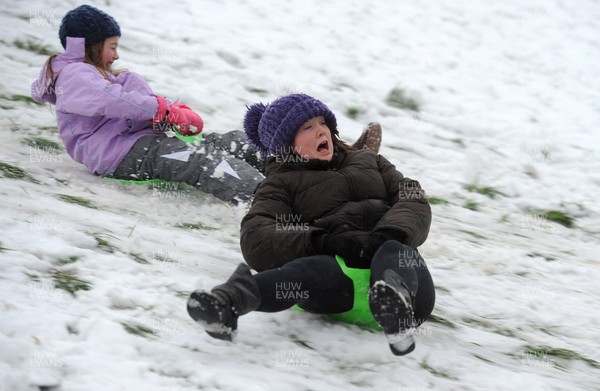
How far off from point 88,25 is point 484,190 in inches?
125

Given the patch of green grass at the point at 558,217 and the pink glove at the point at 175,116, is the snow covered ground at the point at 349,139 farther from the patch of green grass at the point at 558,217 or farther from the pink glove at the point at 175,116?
the pink glove at the point at 175,116

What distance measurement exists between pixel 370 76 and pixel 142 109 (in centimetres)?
421

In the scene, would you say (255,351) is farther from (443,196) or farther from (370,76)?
(370,76)

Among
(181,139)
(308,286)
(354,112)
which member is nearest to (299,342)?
(308,286)

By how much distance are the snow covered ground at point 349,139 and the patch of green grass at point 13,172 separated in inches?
0.7

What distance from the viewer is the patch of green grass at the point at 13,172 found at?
4.04m

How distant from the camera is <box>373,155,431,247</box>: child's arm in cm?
292

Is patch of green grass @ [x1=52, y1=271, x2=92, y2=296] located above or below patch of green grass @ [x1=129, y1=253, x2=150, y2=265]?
below

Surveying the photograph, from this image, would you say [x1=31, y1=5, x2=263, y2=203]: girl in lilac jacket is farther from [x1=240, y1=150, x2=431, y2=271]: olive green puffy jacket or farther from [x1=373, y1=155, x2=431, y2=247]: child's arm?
[x1=373, y1=155, x2=431, y2=247]: child's arm

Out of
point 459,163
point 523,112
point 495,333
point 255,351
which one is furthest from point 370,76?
point 255,351

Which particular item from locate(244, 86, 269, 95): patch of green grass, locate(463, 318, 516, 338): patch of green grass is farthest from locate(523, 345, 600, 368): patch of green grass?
locate(244, 86, 269, 95): patch of green grass

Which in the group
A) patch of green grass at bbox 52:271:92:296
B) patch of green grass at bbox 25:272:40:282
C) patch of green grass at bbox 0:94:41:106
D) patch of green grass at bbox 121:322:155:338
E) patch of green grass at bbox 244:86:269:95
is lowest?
patch of green grass at bbox 121:322:155:338

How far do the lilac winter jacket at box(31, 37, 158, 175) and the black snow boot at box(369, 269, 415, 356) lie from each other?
8.31 ft

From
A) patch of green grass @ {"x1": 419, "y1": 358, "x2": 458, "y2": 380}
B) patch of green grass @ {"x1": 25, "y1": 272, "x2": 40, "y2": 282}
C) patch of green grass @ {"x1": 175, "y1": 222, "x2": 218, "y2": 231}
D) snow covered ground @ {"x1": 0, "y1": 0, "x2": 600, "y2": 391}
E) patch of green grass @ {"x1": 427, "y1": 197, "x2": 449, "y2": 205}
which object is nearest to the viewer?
snow covered ground @ {"x1": 0, "y1": 0, "x2": 600, "y2": 391}
